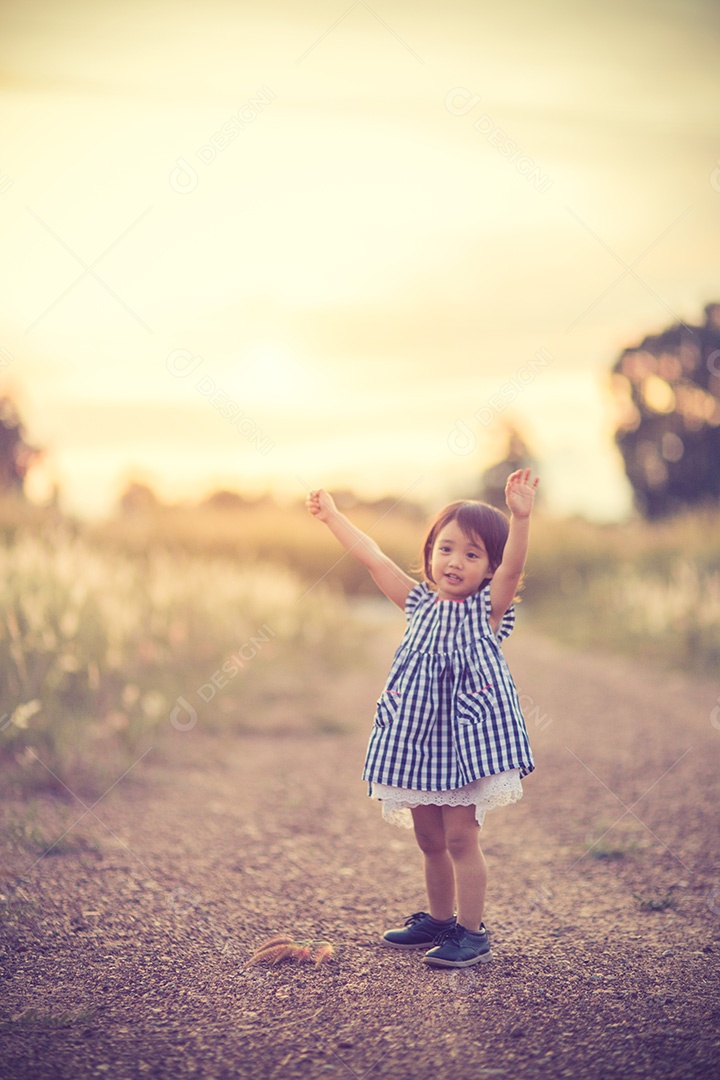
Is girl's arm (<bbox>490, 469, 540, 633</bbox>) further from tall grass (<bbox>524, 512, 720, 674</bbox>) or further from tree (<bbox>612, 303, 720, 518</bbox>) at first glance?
tree (<bbox>612, 303, 720, 518</bbox>)

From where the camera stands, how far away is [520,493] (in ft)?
8.14

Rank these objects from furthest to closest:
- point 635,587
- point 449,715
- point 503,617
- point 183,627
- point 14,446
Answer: point 635,587 < point 14,446 < point 183,627 < point 503,617 < point 449,715

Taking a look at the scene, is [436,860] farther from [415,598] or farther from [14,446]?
[14,446]

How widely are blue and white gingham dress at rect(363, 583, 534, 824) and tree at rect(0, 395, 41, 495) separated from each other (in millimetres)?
8516

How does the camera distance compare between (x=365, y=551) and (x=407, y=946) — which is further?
(x=365, y=551)

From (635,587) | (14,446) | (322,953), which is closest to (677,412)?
(635,587)

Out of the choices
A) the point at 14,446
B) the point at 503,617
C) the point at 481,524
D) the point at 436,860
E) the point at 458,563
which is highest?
the point at 14,446

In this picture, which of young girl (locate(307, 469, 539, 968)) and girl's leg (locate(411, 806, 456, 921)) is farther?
girl's leg (locate(411, 806, 456, 921))

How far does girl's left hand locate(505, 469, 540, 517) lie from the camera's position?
2.46 m

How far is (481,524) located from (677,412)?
1657 centimetres

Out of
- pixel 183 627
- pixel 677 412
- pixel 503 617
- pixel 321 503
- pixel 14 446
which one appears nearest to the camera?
pixel 503 617

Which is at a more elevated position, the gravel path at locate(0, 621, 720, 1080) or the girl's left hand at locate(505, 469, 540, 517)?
the girl's left hand at locate(505, 469, 540, 517)

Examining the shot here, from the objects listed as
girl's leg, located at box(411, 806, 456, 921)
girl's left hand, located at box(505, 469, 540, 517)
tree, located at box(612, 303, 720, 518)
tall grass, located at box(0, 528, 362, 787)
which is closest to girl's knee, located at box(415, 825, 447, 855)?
girl's leg, located at box(411, 806, 456, 921)

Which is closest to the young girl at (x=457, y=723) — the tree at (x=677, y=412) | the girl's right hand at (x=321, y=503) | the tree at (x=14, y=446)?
the girl's right hand at (x=321, y=503)
